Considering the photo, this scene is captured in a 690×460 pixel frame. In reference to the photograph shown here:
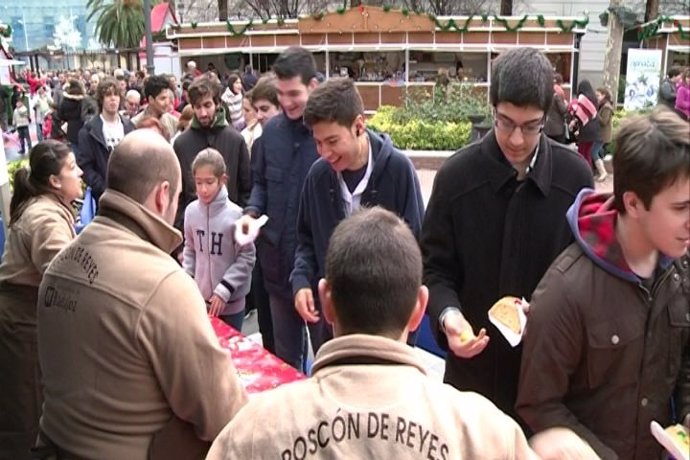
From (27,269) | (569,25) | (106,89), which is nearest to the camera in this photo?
(27,269)

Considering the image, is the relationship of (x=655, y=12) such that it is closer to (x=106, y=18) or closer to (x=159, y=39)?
(x=159, y=39)

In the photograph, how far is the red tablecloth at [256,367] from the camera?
3.00 meters

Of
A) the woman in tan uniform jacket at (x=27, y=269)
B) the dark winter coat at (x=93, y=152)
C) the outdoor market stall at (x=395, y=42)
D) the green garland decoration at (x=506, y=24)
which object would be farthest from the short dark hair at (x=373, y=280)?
the green garland decoration at (x=506, y=24)

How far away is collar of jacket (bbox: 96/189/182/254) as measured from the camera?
7.68 feet

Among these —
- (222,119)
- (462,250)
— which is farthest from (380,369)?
(222,119)

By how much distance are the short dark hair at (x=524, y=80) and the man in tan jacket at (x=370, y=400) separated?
0.99 m

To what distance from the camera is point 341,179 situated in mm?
3244

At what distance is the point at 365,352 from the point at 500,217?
4.10 ft

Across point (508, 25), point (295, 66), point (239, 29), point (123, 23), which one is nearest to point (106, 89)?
point (295, 66)

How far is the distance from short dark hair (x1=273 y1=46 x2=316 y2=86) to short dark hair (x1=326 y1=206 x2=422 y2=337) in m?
2.48

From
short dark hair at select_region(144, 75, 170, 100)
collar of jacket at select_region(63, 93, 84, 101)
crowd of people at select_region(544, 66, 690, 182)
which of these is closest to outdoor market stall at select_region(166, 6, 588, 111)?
crowd of people at select_region(544, 66, 690, 182)

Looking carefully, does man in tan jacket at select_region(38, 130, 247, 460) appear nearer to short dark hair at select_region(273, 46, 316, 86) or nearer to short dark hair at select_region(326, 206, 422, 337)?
short dark hair at select_region(326, 206, 422, 337)

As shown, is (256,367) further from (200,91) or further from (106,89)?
(106,89)

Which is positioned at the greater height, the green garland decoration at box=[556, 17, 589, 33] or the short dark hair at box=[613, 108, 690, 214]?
the green garland decoration at box=[556, 17, 589, 33]
